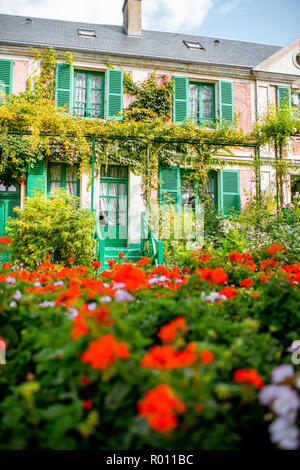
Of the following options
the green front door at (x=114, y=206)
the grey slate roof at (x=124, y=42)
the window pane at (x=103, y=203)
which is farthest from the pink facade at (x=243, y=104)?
the window pane at (x=103, y=203)

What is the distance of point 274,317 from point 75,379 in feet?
3.85

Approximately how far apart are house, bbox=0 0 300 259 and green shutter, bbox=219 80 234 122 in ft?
0.09

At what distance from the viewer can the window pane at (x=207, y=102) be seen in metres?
10.7

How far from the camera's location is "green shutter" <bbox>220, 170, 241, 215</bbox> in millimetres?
10172

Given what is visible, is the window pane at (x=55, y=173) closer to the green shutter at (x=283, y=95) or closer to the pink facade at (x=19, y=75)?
the pink facade at (x=19, y=75)

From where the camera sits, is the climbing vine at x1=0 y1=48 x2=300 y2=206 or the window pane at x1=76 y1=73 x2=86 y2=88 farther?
the window pane at x1=76 y1=73 x2=86 y2=88

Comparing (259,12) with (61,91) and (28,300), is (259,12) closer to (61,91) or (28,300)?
(61,91)

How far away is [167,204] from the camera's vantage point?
950 cm

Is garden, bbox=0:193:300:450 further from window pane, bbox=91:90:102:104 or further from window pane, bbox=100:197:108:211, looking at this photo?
window pane, bbox=91:90:102:104

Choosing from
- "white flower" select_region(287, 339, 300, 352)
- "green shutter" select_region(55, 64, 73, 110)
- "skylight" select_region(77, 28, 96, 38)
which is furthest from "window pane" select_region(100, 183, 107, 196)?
"white flower" select_region(287, 339, 300, 352)

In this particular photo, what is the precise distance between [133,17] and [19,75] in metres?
4.49

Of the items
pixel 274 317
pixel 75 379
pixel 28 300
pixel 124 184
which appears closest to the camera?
pixel 75 379

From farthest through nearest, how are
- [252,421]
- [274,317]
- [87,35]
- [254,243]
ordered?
[87,35]
[254,243]
[274,317]
[252,421]

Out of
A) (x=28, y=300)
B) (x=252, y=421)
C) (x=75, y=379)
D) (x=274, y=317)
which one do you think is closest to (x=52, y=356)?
(x=75, y=379)
